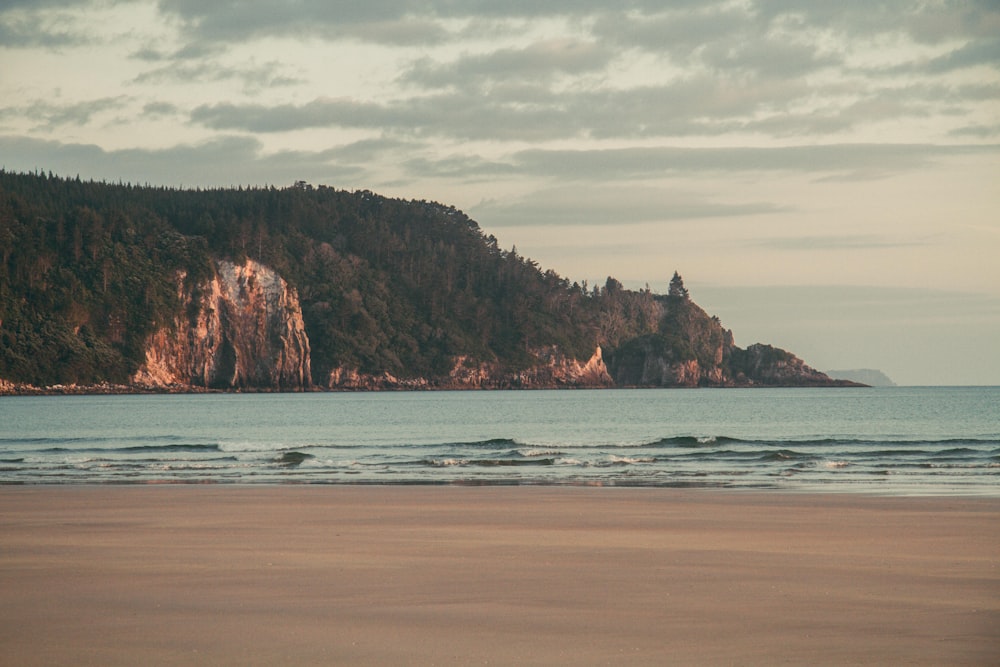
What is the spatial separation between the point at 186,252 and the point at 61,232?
858 inches

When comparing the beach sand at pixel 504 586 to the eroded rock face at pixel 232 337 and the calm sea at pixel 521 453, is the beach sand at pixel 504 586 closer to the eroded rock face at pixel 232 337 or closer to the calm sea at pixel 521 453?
the calm sea at pixel 521 453

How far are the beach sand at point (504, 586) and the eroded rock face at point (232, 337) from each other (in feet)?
548

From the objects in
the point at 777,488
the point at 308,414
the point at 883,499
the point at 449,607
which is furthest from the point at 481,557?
the point at 308,414

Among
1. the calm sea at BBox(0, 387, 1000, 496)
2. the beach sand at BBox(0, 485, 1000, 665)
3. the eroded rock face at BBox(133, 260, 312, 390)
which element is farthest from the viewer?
the eroded rock face at BBox(133, 260, 312, 390)

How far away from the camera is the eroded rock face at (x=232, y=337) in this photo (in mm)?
182750

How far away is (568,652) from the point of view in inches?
346

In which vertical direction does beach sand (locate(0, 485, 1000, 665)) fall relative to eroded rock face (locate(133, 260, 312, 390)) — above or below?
below

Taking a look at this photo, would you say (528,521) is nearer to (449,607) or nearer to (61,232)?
(449,607)

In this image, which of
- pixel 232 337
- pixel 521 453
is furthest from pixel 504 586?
pixel 232 337

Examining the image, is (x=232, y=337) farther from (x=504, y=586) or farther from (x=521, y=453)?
(x=504, y=586)

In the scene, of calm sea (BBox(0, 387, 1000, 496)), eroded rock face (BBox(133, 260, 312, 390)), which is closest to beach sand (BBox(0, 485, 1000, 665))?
calm sea (BBox(0, 387, 1000, 496))

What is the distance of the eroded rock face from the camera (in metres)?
183

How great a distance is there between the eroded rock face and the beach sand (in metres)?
167

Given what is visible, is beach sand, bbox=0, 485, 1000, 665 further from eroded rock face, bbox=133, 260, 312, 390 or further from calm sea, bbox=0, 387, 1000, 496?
eroded rock face, bbox=133, 260, 312, 390
